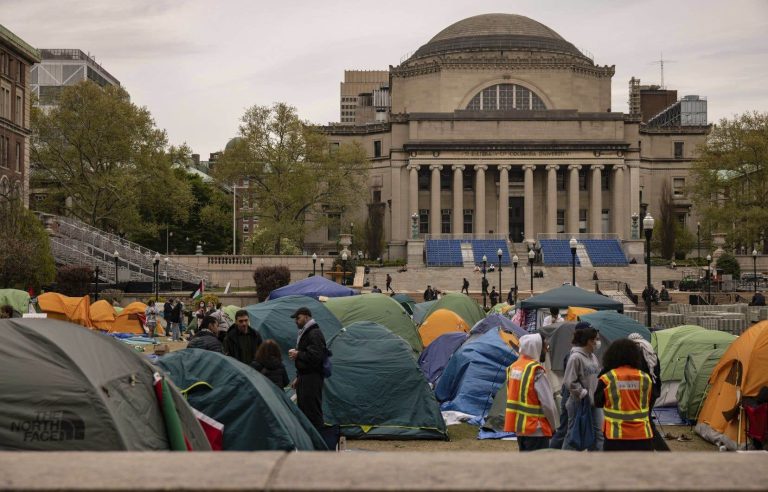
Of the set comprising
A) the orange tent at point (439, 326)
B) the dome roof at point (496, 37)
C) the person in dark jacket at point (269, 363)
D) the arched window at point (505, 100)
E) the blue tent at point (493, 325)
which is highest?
the dome roof at point (496, 37)

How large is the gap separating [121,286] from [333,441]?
47.2 meters

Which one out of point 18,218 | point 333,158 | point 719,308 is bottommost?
point 719,308

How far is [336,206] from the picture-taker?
84812 millimetres

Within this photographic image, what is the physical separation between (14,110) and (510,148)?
48547 millimetres

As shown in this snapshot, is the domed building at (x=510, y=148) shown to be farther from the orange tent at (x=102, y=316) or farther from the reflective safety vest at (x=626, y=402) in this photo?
the reflective safety vest at (x=626, y=402)

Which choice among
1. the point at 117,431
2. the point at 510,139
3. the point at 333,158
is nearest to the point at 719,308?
the point at 117,431

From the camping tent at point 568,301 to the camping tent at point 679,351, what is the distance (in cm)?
566

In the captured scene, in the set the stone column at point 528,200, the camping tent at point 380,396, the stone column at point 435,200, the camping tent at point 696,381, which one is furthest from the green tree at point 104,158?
the camping tent at point 696,381

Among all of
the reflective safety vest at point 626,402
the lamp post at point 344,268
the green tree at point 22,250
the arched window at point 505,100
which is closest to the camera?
the reflective safety vest at point 626,402

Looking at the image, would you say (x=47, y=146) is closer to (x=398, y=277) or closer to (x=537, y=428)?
(x=398, y=277)

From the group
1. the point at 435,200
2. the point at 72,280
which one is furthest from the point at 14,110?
the point at 435,200

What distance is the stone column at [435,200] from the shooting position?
9256cm

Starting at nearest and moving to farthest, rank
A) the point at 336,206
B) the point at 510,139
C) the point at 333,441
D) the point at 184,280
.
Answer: the point at 333,441
the point at 184,280
the point at 336,206
the point at 510,139

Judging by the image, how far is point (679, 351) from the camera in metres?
18.0
